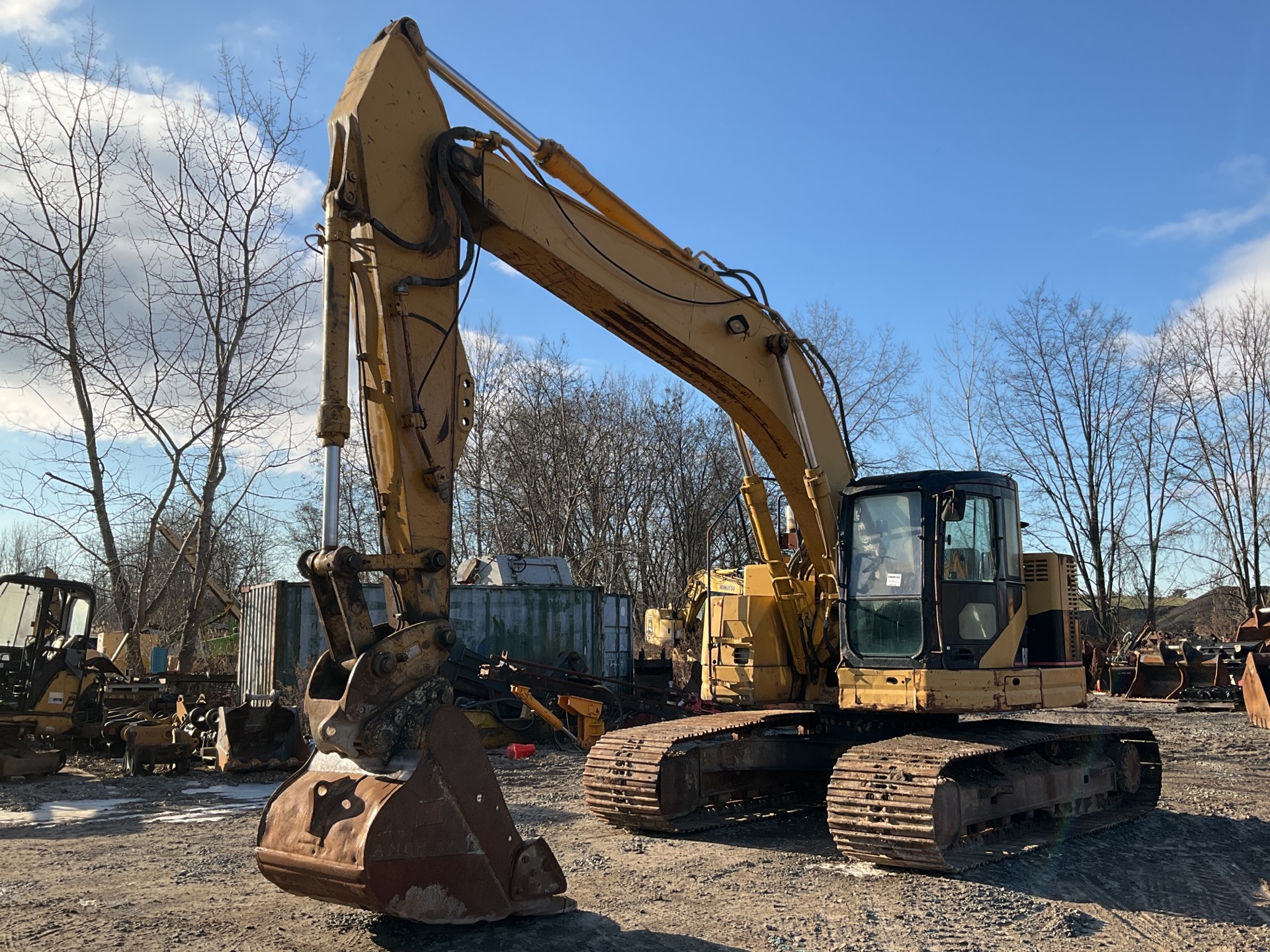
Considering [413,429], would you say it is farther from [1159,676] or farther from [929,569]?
[1159,676]

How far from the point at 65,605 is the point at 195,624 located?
6418mm

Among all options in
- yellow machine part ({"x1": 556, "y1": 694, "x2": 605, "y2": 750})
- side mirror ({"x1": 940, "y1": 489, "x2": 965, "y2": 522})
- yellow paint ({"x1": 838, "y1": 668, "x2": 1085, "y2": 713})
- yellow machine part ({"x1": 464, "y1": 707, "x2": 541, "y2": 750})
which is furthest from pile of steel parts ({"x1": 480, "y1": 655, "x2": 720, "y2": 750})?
side mirror ({"x1": 940, "y1": 489, "x2": 965, "y2": 522})

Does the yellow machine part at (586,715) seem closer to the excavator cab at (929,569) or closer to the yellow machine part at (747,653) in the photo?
the yellow machine part at (747,653)

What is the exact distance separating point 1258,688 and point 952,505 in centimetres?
1080

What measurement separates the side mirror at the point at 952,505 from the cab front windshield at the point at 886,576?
8.8 inches

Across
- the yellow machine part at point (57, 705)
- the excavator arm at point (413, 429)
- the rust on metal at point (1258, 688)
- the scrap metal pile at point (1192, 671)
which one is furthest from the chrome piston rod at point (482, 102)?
the scrap metal pile at point (1192, 671)

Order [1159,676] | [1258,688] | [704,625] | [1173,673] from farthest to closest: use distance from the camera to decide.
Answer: [1159,676]
[1173,673]
[1258,688]
[704,625]

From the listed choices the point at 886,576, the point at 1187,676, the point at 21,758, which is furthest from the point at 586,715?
the point at 1187,676

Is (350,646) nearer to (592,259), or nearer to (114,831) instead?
(592,259)

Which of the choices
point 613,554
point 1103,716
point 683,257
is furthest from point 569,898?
point 613,554

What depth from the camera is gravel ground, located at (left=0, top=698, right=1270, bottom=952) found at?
5.36 meters

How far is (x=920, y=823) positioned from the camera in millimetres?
6629

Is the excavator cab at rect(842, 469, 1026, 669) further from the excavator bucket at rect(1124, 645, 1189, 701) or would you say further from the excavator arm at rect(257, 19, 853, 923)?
the excavator bucket at rect(1124, 645, 1189, 701)

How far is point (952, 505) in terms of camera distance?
749 cm
